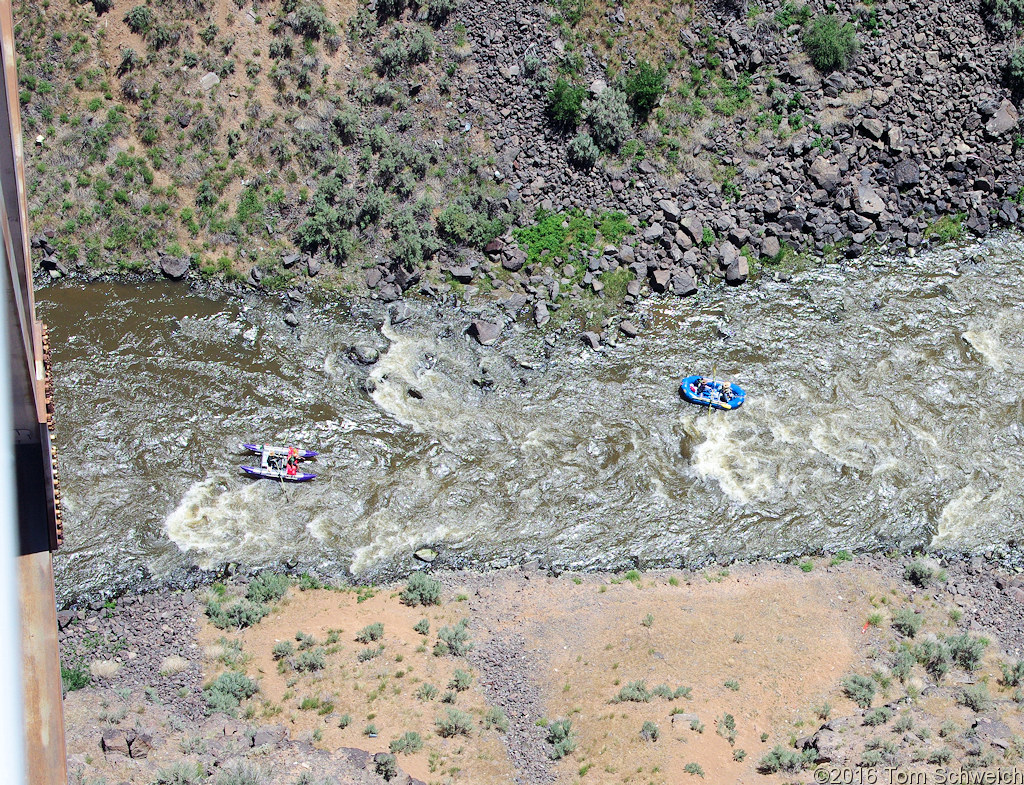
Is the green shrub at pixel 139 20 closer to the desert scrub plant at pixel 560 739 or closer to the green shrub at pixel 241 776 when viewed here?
the green shrub at pixel 241 776

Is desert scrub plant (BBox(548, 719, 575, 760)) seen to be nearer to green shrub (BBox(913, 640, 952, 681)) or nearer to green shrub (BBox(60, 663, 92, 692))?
green shrub (BBox(913, 640, 952, 681))

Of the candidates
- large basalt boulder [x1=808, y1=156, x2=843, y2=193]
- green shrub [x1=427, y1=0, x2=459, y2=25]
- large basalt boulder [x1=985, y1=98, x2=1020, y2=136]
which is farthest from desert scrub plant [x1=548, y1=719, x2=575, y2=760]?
large basalt boulder [x1=985, y1=98, x2=1020, y2=136]

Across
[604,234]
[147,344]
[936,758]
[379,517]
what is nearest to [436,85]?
[604,234]

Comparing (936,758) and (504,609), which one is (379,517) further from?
(936,758)

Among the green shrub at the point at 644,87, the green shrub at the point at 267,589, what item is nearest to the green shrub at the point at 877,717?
the green shrub at the point at 267,589

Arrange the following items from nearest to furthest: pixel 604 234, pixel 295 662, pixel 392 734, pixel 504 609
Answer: pixel 392 734
pixel 295 662
pixel 504 609
pixel 604 234

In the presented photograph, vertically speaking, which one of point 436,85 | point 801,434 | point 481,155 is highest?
point 436,85
